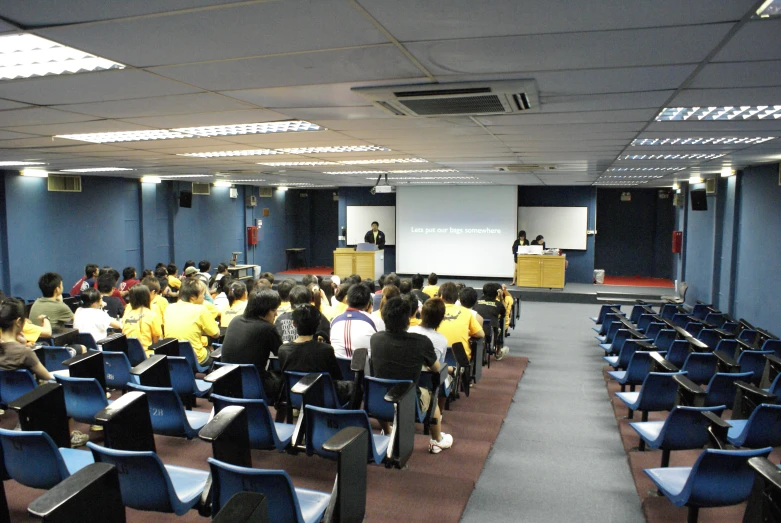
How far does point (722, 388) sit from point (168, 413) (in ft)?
14.5

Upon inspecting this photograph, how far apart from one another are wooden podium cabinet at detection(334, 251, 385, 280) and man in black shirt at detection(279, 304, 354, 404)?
468 inches

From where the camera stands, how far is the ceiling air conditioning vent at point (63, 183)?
10.9m

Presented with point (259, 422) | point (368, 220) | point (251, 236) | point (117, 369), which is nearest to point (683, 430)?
point (259, 422)

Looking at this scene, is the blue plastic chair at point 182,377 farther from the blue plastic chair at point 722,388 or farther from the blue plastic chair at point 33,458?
the blue plastic chair at point 722,388

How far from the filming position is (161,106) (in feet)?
13.2

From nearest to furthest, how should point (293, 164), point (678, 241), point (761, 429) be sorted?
point (761, 429), point (293, 164), point (678, 241)

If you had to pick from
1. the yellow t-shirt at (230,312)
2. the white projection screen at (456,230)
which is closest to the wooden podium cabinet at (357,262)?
the white projection screen at (456,230)

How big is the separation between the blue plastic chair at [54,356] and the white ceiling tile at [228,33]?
3167mm

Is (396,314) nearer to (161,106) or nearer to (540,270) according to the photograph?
(161,106)

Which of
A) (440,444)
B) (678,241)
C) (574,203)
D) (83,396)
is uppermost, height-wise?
(574,203)

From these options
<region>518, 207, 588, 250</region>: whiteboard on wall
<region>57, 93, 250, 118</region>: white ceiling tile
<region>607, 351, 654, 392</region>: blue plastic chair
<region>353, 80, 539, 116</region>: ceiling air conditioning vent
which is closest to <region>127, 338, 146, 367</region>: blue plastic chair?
<region>57, 93, 250, 118</region>: white ceiling tile

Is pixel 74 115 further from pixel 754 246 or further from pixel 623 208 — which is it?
pixel 623 208

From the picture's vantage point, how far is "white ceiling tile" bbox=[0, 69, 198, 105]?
122 inches

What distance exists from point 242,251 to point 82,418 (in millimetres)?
14165
